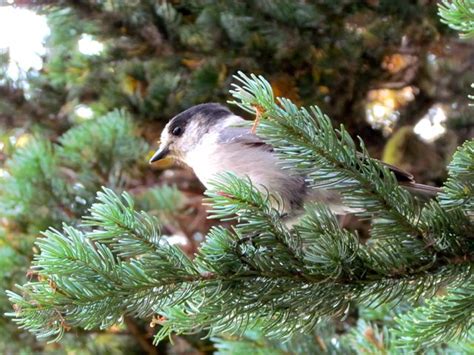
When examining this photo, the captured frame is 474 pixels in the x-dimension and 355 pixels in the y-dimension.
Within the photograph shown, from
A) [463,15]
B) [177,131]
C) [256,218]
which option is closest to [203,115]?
[177,131]

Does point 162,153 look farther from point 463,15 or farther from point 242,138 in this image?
point 463,15

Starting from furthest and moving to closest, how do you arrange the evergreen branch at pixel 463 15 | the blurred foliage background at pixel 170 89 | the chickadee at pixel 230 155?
1. the blurred foliage background at pixel 170 89
2. the chickadee at pixel 230 155
3. the evergreen branch at pixel 463 15

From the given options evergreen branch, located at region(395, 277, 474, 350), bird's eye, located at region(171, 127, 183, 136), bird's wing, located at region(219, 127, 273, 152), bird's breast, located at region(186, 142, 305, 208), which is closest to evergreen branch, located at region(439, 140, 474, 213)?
evergreen branch, located at region(395, 277, 474, 350)

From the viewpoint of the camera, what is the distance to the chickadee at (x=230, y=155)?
174cm

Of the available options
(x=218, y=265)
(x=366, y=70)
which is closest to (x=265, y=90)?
(x=218, y=265)

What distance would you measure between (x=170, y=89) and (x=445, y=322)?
1662 mm

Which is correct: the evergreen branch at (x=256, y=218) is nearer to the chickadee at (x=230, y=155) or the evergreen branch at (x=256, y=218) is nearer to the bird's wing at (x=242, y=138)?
the chickadee at (x=230, y=155)

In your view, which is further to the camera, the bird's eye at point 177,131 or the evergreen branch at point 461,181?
the bird's eye at point 177,131

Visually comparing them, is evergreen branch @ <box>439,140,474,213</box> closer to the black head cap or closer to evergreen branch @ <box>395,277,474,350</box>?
evergreen branch @ <box>395,277,474,350</box>

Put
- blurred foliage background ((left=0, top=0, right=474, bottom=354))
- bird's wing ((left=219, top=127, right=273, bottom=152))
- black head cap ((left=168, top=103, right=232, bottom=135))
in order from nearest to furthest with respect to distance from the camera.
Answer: bird's wing ((left=219, top=127, right=273, bottom=152)) < blurred foliage background ((left=0, top=0, right=474, bottom=354)) < black head cap ((left=168, top=103, right=232, bottom=135))

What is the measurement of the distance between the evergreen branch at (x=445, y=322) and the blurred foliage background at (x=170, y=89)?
1.08 metres

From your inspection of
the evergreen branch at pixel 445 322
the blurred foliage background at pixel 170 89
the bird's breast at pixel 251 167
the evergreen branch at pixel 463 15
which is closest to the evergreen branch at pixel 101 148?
the blurred foliage background at pixel 170 89

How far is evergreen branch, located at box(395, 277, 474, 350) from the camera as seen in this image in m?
1.05

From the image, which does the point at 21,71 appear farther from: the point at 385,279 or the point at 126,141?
the point at 385,279
